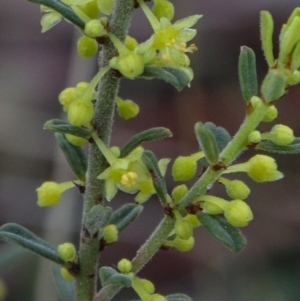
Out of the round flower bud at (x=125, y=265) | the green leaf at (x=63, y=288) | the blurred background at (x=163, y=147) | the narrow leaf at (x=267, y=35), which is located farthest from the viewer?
the blurred background at (x=163, y=147)

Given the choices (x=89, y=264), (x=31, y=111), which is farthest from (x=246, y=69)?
(x=31, y=111)

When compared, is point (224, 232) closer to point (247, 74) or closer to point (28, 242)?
point (247, 74)

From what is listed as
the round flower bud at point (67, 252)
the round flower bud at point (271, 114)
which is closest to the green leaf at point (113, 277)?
the round flower bud at point (67, 252)

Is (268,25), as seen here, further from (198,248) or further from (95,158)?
(198,248)

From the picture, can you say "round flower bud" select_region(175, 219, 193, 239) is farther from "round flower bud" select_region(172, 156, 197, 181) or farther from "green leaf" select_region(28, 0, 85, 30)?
"green leaf" select_region(28, 0, 85, 30)

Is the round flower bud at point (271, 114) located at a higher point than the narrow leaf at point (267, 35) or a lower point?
lower

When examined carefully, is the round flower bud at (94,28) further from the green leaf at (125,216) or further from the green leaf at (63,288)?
the green leaf at (63,288)
